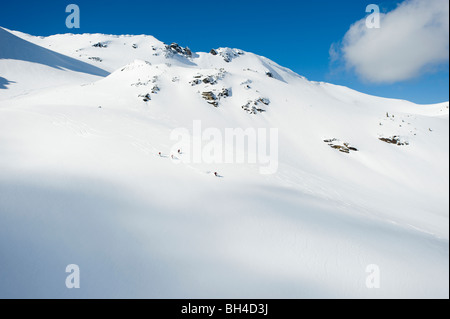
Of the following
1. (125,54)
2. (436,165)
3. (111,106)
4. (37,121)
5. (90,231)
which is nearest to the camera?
(90,231)

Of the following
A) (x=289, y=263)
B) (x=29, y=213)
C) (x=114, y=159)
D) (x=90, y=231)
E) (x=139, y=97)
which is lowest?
(x=289, y=263)

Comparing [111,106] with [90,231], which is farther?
[111,106]

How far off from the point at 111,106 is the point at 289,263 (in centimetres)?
2610

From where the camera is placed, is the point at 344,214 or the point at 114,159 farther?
the point at 114,159

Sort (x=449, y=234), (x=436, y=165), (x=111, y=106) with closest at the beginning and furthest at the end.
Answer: (x=449, y=234) → (x=436, y=165) → (x=111, y=106)

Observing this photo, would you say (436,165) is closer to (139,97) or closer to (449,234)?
(449,234)

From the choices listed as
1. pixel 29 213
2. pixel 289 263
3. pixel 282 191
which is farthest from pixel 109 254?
pixel 282 191

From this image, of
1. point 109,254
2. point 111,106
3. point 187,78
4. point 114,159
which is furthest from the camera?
point 187,78

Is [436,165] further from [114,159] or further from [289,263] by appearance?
[114,159]

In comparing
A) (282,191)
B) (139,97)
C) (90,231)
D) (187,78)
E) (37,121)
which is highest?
(187,78)

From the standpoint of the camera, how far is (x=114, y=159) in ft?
39.5

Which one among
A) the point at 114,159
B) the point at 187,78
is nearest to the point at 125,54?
the point at 187,78

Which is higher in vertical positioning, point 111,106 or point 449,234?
point 111,106

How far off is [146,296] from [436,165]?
Result: 3234cm
